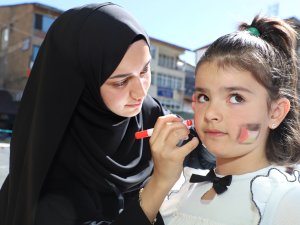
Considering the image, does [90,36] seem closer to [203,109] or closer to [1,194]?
[203,109]

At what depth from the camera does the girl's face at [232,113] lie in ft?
3.47

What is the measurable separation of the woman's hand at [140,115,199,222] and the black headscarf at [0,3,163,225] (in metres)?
0.35

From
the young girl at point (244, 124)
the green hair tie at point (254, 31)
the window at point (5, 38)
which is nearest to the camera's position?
the young girl at point (244, 124)

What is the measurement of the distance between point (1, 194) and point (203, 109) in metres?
1.01

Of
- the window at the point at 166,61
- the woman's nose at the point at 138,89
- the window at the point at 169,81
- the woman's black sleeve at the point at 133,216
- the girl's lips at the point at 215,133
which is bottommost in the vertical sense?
the window at the point at 169,81

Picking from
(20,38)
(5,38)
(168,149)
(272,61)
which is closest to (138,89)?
(168,149)

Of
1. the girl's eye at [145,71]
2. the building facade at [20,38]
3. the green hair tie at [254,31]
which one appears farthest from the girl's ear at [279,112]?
the building facade at [20,38]

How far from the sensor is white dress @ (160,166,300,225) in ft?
3.08

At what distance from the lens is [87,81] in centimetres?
145


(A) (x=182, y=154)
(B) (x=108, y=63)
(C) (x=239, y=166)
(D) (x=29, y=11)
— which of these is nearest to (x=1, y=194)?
(B) (x=108, y=63)

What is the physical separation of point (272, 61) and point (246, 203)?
42 centimetres

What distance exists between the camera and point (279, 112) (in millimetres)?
1123

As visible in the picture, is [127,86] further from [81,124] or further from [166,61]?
[166,61]

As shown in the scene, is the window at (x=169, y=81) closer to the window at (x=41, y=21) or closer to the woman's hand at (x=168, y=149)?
the window at (x=41, y=21)
